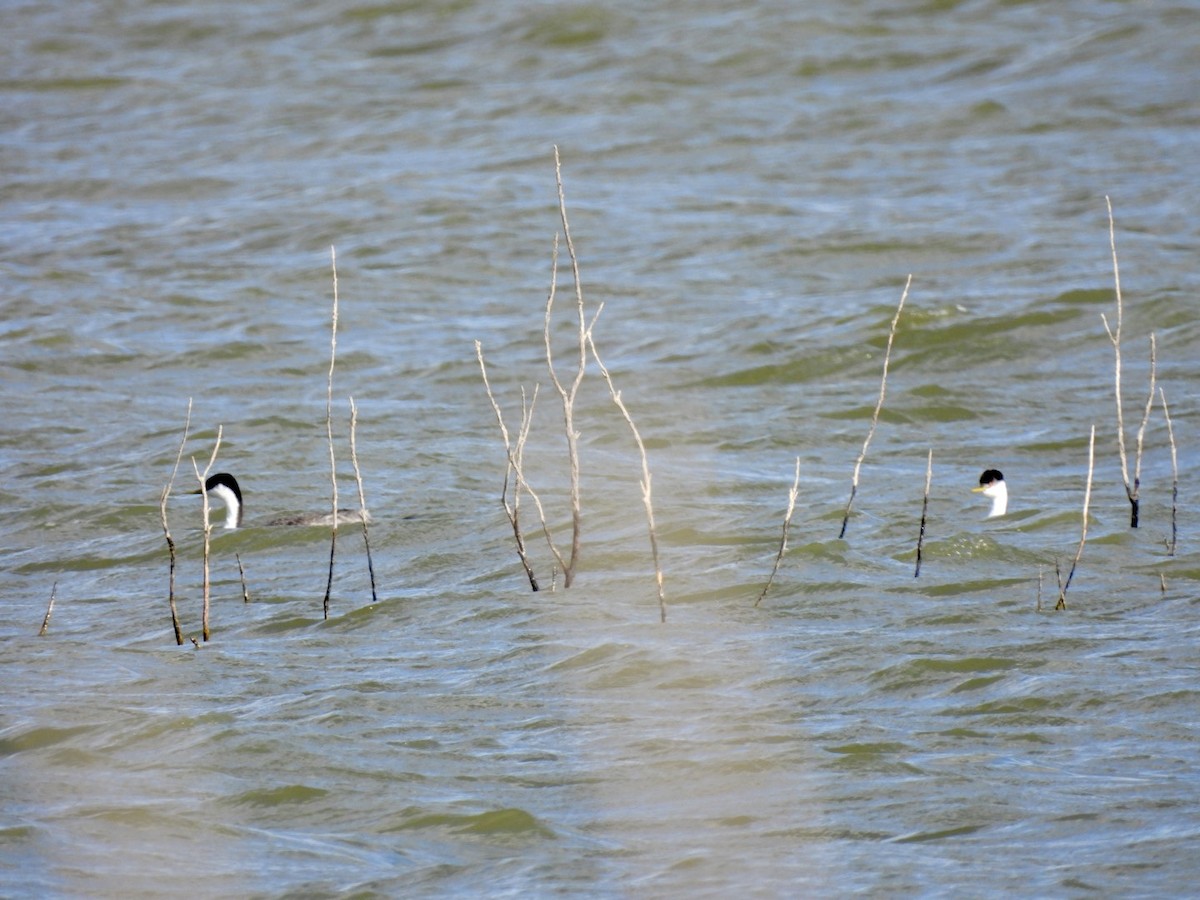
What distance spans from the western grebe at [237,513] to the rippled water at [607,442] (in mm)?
203

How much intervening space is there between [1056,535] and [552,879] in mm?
4940

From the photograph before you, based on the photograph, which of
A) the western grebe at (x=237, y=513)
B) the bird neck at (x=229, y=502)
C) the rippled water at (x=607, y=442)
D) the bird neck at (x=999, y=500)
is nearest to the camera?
the rippled water at (x=607, y=442)

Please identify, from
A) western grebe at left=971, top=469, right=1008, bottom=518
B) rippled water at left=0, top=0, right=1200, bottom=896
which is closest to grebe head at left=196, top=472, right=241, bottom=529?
rippled water at left=0, top=0, right=1200, bottom=896

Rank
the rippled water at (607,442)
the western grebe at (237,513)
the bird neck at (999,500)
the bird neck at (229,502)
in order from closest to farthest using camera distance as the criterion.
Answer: the rippled water at (607,442), the bird neck at (999,500), the western grebe at (237,513), the bird neck at (229,502)

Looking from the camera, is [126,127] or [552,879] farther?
[126,127]

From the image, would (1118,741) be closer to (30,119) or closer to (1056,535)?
(1056,535)

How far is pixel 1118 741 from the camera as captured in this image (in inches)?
270

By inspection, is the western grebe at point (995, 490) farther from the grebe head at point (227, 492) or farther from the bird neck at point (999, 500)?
the grebe head at point (227, 492)

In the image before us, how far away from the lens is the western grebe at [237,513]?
11.0m

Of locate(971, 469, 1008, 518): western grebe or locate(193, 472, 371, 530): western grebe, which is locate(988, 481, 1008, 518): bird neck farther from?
locate(193, 472, 371, 530): western grebe

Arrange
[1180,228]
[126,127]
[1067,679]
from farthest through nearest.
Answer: [126,127] → [1180,228] → [1067,679]

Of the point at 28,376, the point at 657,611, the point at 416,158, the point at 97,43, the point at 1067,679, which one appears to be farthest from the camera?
the point at 97,43

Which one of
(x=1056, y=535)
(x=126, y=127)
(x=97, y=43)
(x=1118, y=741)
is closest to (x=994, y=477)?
(x=1056, y=535)

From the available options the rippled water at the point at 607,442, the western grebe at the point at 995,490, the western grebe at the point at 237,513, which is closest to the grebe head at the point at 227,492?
the western grebe at the point at 237,513
